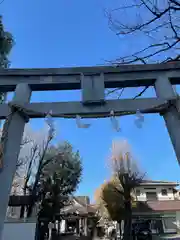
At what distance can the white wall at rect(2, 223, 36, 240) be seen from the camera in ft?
26.9

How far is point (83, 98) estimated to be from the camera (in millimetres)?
2500

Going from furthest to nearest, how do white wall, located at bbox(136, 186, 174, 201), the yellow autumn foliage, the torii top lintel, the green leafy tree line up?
white wall, located at bbox(136, 186, 174, 201) → the yellow autumn foliage → the green leafy tree → the torii top lintel

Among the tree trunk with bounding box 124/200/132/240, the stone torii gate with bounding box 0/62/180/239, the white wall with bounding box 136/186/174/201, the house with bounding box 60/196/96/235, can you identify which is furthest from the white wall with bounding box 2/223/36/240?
the white wall with bounding box 136/186/174/201

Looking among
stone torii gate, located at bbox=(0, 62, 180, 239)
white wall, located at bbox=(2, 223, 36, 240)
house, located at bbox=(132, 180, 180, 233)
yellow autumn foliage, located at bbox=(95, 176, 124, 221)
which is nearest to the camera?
stone torii gate, located at bbox=(0, 62, 180, 239)

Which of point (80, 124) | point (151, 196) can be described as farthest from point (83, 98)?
point (151, 196)

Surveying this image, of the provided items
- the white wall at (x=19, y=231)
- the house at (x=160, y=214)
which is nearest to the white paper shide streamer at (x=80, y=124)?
the white wall at (x=19, y=231)

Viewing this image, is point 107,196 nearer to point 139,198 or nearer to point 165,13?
point 139,198

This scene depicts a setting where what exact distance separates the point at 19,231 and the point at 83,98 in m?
8.03

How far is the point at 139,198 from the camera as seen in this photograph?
1895 cm

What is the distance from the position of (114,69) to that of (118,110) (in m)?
0.61

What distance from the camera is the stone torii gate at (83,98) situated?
7.46 feet

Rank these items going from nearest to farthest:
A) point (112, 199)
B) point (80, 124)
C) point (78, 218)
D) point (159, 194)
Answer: point (80, 124) → point (112, 199) → point (159, 194) → point (78, 218)

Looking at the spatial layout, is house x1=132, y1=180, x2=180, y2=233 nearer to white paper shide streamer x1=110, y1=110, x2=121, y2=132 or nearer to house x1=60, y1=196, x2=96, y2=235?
house x1=60, y1=196, x2=96, y2=235

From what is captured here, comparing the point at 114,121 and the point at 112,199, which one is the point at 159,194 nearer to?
the point at 112,199
